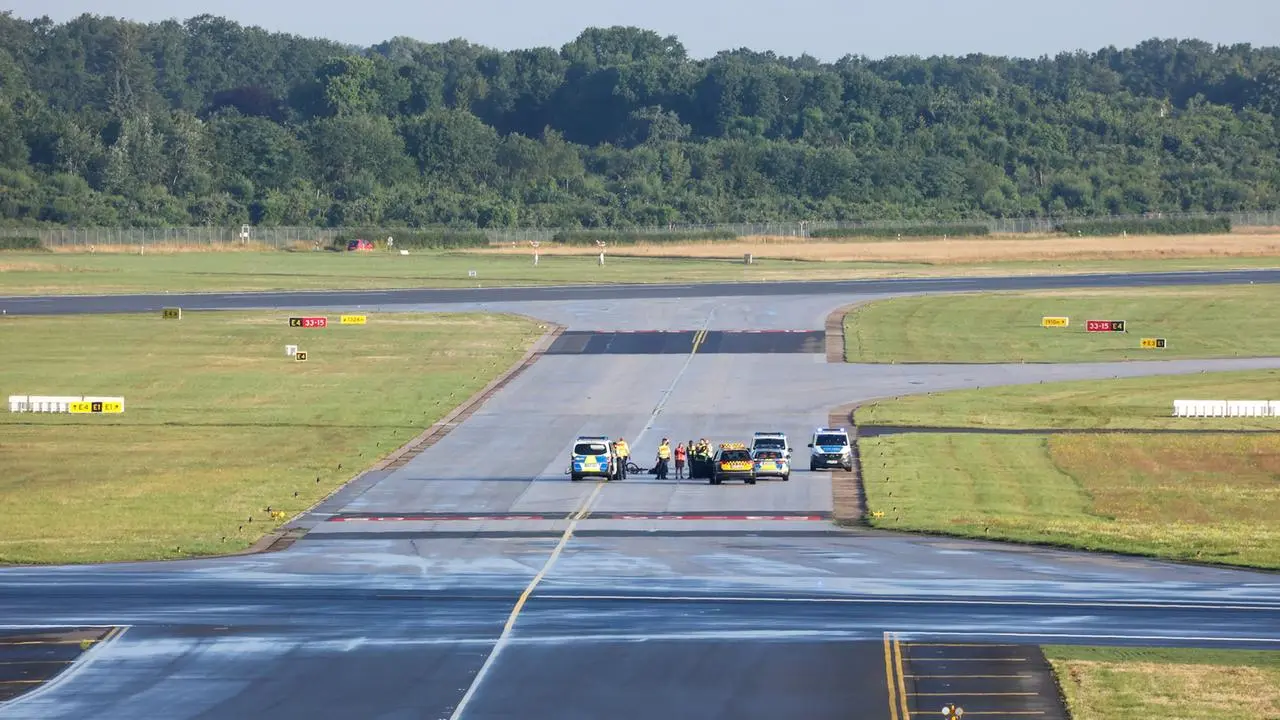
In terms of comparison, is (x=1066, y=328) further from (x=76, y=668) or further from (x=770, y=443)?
(x=76, y=668)

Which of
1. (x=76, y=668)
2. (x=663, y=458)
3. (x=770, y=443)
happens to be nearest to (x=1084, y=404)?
(x=770, y=443)

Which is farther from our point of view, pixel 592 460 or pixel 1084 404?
pixel 1084 404

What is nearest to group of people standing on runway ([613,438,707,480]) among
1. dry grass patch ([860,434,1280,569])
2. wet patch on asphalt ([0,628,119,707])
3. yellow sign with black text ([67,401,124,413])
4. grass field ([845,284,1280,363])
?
dry grass patch ([860,434,1280,569])

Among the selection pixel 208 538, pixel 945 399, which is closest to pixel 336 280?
pixel 945 399

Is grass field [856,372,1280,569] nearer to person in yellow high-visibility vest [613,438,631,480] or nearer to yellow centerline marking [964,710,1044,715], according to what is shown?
person in yellow high-visibility vest [613,438,631,480]

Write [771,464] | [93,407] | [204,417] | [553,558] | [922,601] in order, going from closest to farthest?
[922,601]
[553,558]
[771,464]
[204,417]
[93,407]

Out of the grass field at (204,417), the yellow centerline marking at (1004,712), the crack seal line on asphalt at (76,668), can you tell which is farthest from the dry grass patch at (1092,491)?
the crack seal line on asphalt at (76,668)

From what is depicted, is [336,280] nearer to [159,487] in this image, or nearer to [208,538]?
[159,487]
